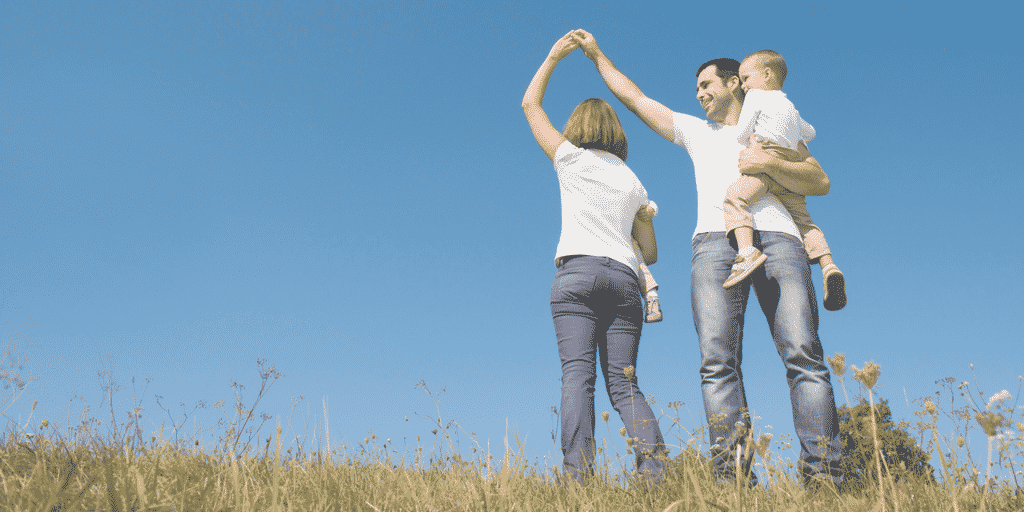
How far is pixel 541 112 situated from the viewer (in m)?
4.26

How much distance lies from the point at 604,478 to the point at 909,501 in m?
1.30

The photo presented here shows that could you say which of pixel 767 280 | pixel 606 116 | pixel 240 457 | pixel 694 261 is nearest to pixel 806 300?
pixel 767 280

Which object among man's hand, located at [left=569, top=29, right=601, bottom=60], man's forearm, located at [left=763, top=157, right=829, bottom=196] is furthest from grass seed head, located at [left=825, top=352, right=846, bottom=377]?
man's hand, located at [left=569, top=29, right=601, bottom=60]

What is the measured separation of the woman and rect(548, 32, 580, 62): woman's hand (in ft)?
0.53

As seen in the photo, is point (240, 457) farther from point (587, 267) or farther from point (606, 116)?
point (606, 116)

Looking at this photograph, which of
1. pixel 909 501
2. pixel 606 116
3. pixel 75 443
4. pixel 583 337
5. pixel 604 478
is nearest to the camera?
pixel 909 501

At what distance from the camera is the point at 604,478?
10.3ft

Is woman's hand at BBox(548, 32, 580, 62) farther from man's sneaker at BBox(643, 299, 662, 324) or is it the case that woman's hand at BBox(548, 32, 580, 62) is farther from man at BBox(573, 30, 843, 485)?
man's sneaker at BBox(643, 299, 662, 324)

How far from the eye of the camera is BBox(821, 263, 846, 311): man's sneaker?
12.3 feet

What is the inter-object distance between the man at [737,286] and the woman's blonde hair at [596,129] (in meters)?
0.15

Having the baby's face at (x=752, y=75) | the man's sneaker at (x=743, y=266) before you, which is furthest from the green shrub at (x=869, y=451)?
the baby's face at (x=752, y=75)

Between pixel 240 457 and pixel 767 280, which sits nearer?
pixel 240 457

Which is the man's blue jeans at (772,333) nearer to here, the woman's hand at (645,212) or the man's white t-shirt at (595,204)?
the man's white t-shirt at (595,204)

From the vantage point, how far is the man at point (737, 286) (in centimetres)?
330
